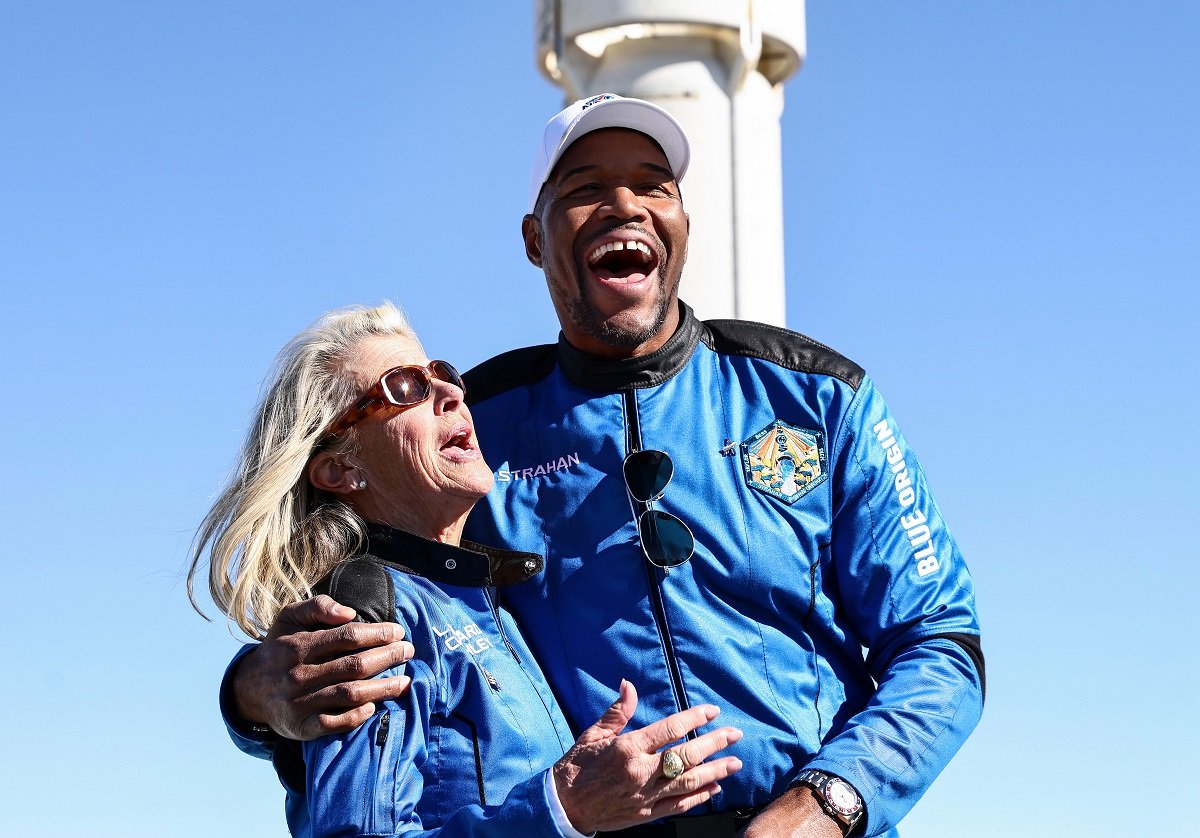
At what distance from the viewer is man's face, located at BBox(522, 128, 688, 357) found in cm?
509

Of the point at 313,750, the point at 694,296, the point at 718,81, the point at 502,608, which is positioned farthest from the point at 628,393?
the point at 718,81

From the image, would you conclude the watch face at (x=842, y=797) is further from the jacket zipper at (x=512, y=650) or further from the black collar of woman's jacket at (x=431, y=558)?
the black collar of woman's jacket at (x=431, y=558)

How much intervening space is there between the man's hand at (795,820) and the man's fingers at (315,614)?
1.20m

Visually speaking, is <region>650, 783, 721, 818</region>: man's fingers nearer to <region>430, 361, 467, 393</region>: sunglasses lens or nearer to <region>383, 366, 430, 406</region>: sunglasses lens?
<region>383, 366, 430, 406</region>: sunglasses lens

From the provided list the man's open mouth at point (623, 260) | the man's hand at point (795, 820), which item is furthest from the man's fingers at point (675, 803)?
the man's open mouth at point (623, 260)

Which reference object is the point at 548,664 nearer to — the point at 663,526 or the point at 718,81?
the point at 663,526

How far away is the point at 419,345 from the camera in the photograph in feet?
16.6

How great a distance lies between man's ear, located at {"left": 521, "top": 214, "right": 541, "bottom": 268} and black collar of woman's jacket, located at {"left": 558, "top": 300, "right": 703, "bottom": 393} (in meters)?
0.46

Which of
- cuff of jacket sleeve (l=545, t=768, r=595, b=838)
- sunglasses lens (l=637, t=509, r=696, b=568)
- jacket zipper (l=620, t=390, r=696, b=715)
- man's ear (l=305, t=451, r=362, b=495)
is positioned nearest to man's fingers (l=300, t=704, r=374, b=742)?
cuff of jacket sleeve (l=545, t=768, r=595, b=838)

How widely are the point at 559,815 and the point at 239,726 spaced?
4.28 feet

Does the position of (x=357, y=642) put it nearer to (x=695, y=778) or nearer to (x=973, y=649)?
(x=695, y=778)

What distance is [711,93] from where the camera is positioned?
8.02 m

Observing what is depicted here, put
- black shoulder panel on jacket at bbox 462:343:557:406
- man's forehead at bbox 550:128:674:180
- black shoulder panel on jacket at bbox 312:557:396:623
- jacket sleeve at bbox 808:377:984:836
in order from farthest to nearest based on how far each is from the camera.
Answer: black shoulder panel on jacket at bbox 462:343:557:406 < man's forehead at bbox 550:128:674:180 < jacket sleeve at bbox 808:377:984:836 < black shoulder panel on jacket at bbox 312:557:396:623

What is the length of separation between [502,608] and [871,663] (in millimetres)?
1132
